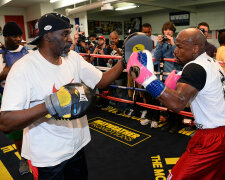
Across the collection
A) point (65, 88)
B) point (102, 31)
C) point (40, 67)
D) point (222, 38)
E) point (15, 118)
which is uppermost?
point (102, 31)

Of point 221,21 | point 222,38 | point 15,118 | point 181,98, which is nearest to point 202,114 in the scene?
point 181,98

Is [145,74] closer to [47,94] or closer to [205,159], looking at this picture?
[47,94]

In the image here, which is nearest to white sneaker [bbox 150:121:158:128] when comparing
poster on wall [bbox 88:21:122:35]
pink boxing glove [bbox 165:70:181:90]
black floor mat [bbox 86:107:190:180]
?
black floor mat [bbox 86:107:190:180]

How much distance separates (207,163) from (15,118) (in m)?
1.32

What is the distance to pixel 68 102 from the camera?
1066 millimetres

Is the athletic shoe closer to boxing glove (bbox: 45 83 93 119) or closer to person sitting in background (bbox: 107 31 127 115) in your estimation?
boxing glove (bbox: 45 83 93 119)

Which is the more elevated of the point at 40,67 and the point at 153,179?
the point at 40,67

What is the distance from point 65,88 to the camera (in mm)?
1107

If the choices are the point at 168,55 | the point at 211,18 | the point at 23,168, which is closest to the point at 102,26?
the point at 211,18

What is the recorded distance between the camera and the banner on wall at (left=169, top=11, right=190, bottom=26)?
1169cm

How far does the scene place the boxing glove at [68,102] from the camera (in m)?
1.04

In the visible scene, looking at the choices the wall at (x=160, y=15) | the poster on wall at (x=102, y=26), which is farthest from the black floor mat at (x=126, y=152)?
the poster on wall at (x=102, y=26)

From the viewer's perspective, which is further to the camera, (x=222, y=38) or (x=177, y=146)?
(x=222, y=38)

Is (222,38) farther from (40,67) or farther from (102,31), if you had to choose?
(102,31)
